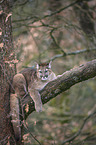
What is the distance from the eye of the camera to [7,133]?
17.1 feet

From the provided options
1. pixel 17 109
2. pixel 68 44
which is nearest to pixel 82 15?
pixel 17 109

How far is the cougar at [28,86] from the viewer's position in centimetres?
519

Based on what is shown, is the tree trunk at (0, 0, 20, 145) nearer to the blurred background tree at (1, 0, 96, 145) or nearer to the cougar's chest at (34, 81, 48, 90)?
the blurred background tree at (1, 0, 96, 145)

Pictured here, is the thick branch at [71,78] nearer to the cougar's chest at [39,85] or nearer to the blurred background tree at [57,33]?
the cougar's chest at [39,85]

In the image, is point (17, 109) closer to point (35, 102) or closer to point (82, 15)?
→ point (35, 102)

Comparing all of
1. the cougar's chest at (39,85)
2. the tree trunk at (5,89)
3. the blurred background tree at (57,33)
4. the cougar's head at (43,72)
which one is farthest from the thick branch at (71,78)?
the cougar's head at (43,72)

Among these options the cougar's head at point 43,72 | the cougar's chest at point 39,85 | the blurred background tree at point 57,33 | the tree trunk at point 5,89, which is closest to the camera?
the tree trunk at point 5,89

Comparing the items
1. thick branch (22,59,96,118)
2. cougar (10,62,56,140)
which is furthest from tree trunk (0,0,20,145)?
thick branch (22,59,96,118)

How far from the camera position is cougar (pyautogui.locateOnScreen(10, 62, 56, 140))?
5.19 m

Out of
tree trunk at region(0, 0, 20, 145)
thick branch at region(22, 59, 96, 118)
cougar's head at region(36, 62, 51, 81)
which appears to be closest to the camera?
thick branch at region(22, 59, 96, 118)

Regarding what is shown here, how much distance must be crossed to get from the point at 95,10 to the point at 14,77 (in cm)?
552

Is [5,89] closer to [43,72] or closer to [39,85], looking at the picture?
[39,85]

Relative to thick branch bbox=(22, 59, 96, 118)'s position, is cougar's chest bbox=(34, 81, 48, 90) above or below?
below

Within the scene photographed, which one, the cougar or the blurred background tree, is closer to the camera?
the cougar
